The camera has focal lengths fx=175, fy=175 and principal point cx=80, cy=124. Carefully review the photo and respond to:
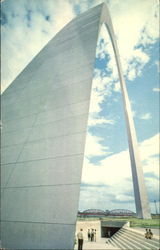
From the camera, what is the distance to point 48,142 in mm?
6938

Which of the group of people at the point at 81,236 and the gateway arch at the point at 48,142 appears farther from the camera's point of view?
the group of people at the point at 81,236

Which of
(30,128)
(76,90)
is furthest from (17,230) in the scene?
(76,90)

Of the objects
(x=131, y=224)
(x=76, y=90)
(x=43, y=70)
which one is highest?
(x=43, y=70)

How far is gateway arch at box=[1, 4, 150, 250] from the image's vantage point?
5.20 metres

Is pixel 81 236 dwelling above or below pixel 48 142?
below

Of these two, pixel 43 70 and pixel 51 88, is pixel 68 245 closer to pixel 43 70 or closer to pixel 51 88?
pixel 51 88

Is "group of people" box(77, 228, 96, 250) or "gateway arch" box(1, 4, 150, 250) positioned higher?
"gateway arch" box(1, 4, 150, 250)

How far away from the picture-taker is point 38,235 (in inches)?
201

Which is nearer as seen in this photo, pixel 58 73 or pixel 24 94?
pixel 58 73

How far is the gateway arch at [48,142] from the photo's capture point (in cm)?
520

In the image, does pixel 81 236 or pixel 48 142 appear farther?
pixel 48 142

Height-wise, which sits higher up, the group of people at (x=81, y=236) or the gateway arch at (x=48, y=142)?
the gateway arch at (x=48, y=142)

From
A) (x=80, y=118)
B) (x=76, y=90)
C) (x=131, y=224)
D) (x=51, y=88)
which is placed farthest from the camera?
(x=131, y=224)

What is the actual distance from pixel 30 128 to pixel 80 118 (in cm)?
274
